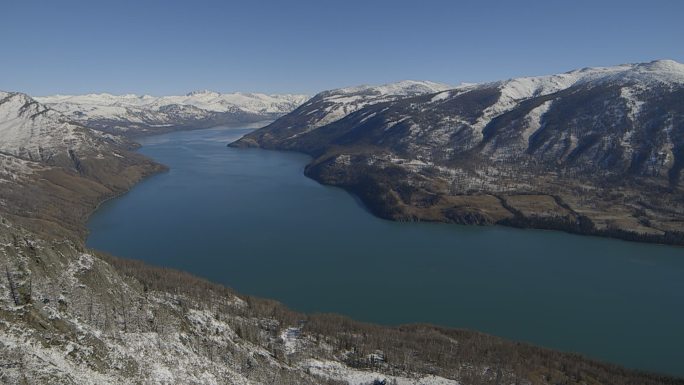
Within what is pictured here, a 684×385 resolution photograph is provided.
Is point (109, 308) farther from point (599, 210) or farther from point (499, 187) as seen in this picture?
point (499, 187)

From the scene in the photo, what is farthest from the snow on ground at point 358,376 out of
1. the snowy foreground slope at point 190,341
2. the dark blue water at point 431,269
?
the dark blue water at point 431,269

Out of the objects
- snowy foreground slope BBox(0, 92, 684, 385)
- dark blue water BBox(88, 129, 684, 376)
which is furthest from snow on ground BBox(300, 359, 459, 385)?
dark blue water BBox(88, 129, 684, 376)

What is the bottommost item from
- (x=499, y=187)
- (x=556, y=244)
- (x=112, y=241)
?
(x=112, y=241)

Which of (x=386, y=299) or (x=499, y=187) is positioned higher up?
(x=499, y=187)

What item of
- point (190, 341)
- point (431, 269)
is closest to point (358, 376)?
point (190, 341)

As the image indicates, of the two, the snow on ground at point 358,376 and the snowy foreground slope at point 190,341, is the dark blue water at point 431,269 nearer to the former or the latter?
the snowy foreground slope at point 190,341

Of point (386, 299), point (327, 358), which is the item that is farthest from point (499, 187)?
point (327, 358)

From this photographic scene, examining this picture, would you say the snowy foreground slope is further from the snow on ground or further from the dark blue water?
the dark blue water
